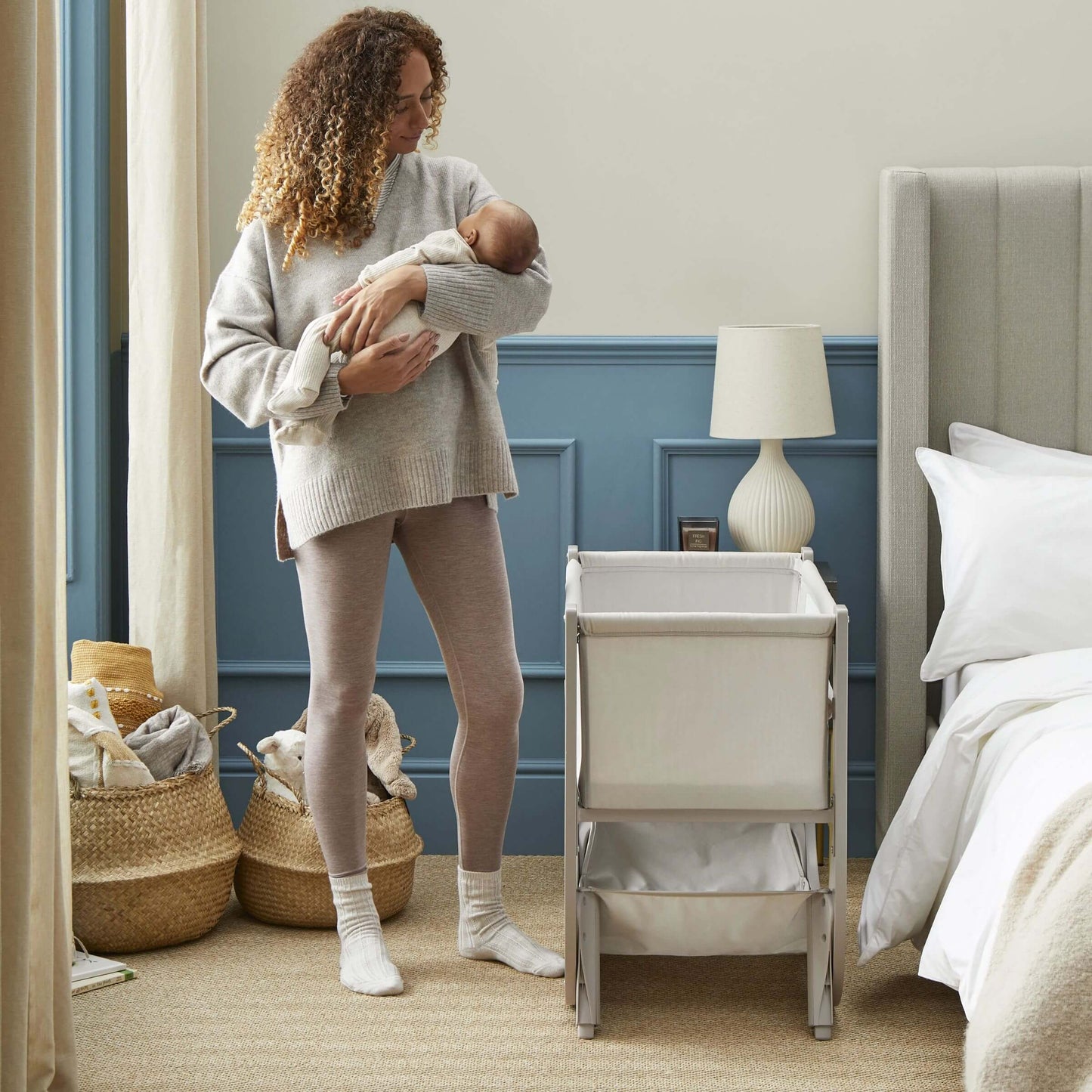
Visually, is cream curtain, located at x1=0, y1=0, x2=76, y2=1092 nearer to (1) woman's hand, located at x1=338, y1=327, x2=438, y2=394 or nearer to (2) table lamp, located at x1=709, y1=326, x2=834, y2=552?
(1) woman's hand, located at x1=338, y1=327, x2=438, y2=394

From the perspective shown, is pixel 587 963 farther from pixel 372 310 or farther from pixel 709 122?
pixel 709 122

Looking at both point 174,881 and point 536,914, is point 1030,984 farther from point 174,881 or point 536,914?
point 174,881

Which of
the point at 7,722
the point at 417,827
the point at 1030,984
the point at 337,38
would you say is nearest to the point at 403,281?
the point at 337,38

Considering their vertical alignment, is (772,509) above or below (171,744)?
above

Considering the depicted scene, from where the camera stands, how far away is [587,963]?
1.89m

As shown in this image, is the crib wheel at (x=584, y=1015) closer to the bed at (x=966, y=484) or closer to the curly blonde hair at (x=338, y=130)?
Result: the bed at (x=966, y=484)

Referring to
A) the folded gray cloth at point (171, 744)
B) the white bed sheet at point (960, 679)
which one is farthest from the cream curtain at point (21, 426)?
the white bed sheet at point (960, 679)

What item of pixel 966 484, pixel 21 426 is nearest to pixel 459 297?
pixel 21 426

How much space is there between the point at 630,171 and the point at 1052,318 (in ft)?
3.20

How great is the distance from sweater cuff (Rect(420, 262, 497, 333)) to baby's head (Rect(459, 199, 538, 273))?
27 millimetres

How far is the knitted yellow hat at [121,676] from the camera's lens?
238 centimetres

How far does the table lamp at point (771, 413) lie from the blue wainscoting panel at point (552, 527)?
0.67ft

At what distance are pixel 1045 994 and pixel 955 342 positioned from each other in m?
1.60

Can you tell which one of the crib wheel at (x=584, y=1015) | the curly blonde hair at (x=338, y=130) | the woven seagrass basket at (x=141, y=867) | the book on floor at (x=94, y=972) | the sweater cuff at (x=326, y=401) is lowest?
the book on floor at (x=94, y=972)
